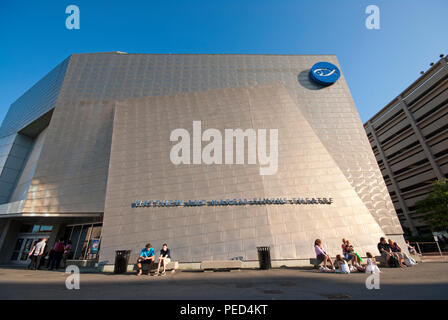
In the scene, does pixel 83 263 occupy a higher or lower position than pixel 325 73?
lower

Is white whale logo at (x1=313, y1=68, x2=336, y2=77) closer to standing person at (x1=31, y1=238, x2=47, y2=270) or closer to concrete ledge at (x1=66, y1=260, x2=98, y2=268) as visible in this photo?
concrete ledge at (x1=66, y1=260, x2=98, y2=268)

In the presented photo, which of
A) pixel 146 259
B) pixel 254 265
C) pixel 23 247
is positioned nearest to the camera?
pixel 146 259

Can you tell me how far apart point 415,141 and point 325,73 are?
98.5 feet

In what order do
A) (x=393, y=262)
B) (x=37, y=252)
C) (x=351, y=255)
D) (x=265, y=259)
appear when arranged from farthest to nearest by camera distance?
(x=37, y=252) < (x=265, y=259) < (x=393, y=262) < (x=351, y=255)

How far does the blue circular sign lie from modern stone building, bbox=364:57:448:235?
25.9 m

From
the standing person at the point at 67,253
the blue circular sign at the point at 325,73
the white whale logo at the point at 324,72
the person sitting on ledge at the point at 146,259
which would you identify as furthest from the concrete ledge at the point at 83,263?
the white whale logo at the point at 324,72

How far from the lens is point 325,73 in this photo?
60.1 ft

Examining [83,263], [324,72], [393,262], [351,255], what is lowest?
[393,262]

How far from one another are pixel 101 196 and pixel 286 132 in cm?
1341

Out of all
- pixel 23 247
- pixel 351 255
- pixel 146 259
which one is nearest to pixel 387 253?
pixel 351 255

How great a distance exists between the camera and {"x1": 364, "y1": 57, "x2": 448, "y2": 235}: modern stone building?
31.0 m

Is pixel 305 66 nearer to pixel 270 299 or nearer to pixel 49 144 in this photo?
pixel 270 299

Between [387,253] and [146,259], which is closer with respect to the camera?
[146,259]

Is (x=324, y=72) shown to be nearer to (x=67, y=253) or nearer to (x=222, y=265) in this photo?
(x=222, y=265)
